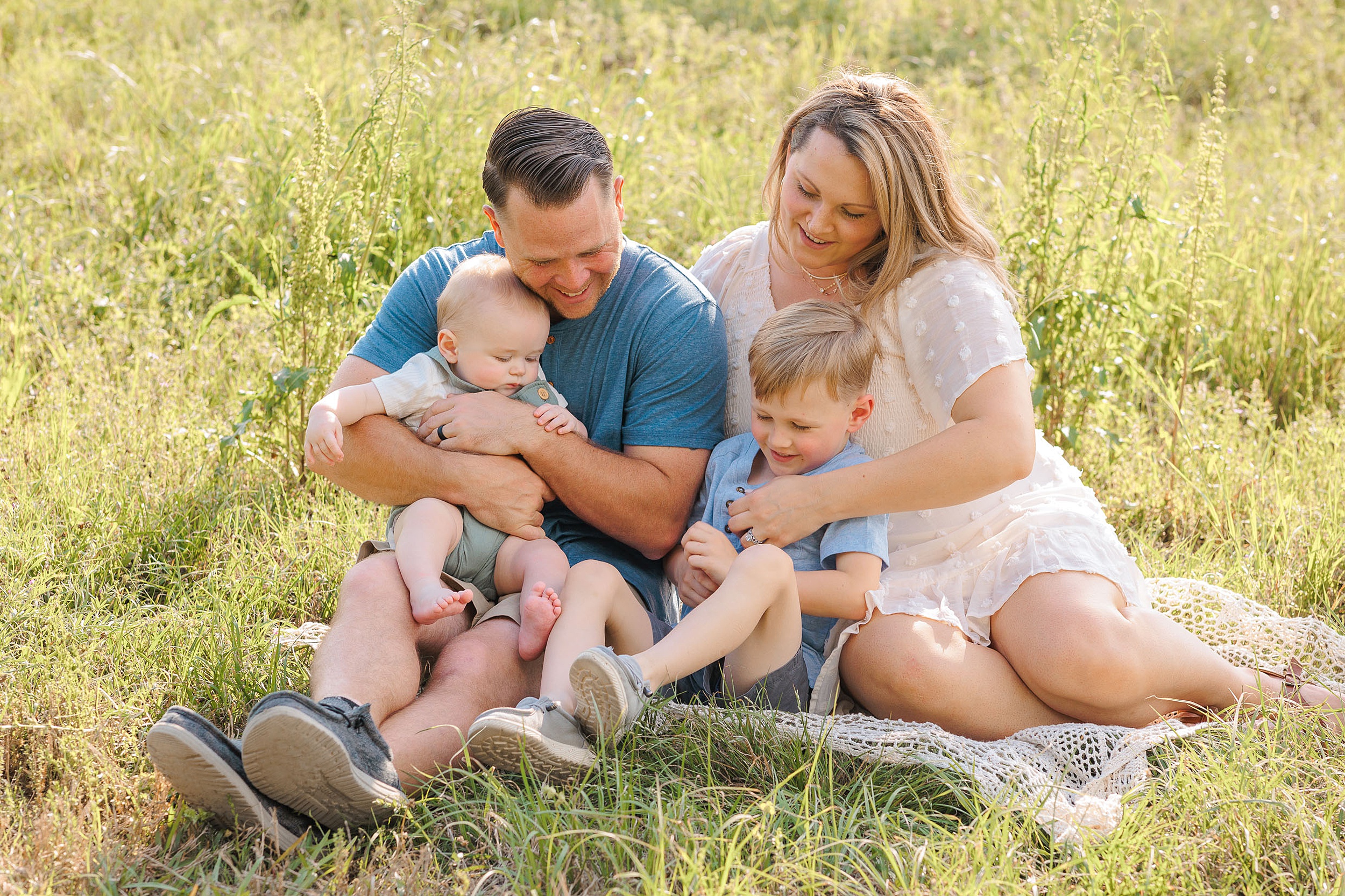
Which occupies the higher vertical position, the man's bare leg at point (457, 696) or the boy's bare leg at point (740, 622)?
the boy's bare leg at point (740, 622)

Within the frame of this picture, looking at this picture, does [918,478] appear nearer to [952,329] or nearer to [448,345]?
[952,329]

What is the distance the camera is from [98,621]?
2797mm

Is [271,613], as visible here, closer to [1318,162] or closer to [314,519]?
[314,519]

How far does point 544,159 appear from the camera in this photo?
8.51 feet

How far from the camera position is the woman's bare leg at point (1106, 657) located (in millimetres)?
2486

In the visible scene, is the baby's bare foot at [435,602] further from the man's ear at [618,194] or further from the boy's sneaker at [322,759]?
the man's ear at [618,194]

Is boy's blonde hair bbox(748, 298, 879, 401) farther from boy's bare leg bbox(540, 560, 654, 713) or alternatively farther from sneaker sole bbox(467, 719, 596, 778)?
sneaker sole bbox(467, 719, 596, 778)

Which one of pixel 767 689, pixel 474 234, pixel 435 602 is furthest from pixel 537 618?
pixel 474 234

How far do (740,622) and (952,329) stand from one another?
2.86ft

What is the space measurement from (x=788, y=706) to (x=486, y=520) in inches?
34.1

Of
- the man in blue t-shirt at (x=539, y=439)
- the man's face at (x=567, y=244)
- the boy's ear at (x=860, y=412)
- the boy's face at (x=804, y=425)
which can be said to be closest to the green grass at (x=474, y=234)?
the man in blue t-shirt at (x=539, y=439)

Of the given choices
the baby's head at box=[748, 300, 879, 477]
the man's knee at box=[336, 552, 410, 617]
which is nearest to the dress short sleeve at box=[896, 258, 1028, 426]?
the baby's head at box=[748, 300, 879, 477]

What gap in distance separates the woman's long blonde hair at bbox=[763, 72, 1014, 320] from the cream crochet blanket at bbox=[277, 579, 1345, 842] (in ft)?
3.36

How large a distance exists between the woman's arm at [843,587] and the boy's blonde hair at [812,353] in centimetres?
22
